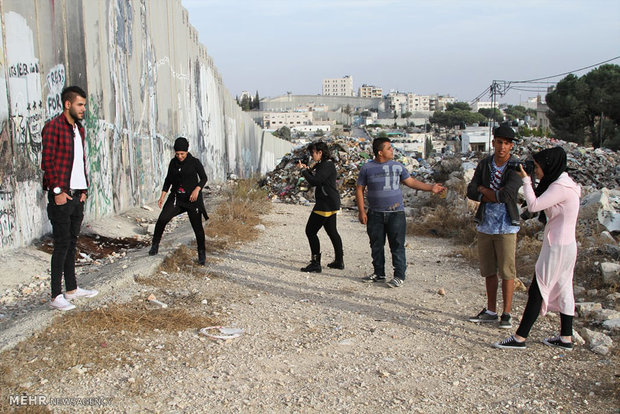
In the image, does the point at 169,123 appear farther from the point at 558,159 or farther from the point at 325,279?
the point at 558,159

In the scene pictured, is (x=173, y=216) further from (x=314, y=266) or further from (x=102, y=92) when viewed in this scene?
(x=102, y=92)

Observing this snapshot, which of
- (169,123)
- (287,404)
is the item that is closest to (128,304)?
(287,404)

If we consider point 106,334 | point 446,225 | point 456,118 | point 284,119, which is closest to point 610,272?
point 446,225

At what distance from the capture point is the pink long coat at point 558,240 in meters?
4.20

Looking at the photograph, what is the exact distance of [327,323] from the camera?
502 centimetres

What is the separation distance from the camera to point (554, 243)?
14.0ft

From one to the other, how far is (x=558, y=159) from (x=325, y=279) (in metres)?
3.22

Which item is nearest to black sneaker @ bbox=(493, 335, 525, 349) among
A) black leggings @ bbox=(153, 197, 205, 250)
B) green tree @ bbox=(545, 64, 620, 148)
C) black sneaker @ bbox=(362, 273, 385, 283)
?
black sneaker @ bbox=(362, 273, 385, 283)

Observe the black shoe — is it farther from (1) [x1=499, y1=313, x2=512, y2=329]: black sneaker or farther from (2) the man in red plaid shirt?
(2) the man in red plaid shirt

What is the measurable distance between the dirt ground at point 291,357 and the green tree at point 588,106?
37372 mm

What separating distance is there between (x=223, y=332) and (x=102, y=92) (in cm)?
599

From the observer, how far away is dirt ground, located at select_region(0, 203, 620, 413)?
3.46m

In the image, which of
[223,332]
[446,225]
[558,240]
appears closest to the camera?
[558,240]

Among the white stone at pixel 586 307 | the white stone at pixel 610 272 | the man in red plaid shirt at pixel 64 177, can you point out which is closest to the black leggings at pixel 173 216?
the man in red plaid shirt at pixel 64 177
